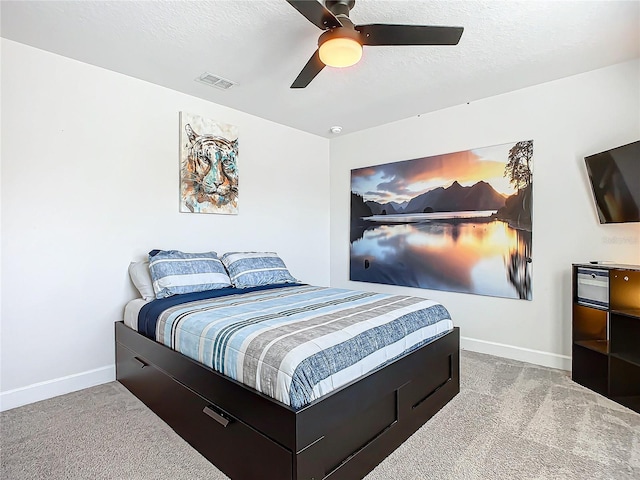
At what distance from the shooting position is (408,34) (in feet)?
6.44

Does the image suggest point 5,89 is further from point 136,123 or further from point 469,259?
point 469,259

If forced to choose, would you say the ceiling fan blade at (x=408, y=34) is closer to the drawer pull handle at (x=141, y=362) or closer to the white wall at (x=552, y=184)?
the white wall at (x=552, y=184)

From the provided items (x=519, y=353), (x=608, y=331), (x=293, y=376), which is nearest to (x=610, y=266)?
(x=608, y=331)

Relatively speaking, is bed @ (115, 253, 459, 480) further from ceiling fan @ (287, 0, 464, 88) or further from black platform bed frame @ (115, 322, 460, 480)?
ceiling fan @ (287, 0, 464, 88)

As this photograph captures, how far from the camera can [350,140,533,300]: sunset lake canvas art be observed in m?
3.33

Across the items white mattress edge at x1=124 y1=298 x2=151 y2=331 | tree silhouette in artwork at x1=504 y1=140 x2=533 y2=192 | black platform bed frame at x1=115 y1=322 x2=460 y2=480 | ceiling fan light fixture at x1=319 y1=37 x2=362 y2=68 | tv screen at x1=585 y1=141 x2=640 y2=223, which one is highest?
ceiling fan light fixture at x1=319 y1=37 x2=362 y2=68

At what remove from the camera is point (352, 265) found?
15.5 feet

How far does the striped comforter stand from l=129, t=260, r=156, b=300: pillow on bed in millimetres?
540

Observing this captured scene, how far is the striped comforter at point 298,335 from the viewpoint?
1.54 m

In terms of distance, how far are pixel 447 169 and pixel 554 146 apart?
A: 98 centimetres

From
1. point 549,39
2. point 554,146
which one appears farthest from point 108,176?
point 554,146

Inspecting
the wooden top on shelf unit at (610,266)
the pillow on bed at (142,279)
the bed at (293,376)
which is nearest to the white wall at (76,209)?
the pillow on bed at (142,279)

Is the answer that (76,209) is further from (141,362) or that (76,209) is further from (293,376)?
(293,376)

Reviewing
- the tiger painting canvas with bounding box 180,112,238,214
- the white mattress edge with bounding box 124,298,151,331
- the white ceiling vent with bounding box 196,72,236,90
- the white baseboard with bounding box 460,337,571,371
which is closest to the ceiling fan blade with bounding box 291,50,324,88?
the white ceiling vent with bounding box 196,72,236,90
